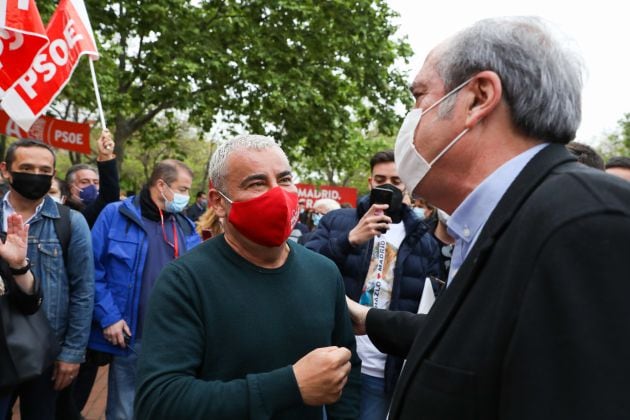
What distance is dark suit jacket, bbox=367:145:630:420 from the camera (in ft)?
2.97

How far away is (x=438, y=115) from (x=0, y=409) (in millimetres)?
3288

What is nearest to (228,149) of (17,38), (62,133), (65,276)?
(65,276)

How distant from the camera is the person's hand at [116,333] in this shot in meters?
4.09

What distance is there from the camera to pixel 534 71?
4.20 feet

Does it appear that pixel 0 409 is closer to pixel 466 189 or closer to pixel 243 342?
pixel 243 342

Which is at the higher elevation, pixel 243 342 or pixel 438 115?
pixel 438 115

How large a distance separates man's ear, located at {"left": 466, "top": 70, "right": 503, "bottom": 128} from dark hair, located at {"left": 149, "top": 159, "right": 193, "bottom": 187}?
136 inches

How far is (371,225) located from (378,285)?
41 cm

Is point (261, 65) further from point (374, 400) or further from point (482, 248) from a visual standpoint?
point (482, 248)

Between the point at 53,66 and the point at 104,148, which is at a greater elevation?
the point at 53,66

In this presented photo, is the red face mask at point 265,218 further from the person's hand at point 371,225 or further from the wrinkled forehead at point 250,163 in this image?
the person's hand at point 371,225

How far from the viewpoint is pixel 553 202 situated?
40.3 inches

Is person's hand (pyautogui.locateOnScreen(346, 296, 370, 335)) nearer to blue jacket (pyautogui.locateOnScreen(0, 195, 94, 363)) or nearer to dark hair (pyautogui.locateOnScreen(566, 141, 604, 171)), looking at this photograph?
dark hair (pyautogui.locateOnScreen(566, 141, 604, 171))

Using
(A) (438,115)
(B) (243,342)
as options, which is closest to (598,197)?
(A) (438,115)
